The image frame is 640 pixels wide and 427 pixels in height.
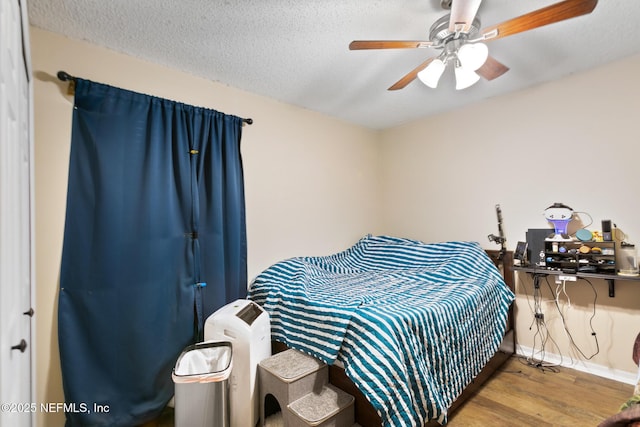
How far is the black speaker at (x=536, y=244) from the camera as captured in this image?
2.55m

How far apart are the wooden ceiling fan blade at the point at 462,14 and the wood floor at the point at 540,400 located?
227cm

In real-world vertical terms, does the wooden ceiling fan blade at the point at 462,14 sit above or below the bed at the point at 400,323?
above

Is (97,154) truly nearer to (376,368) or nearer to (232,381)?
(232,381)

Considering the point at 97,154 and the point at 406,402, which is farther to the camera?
the point at 97,154

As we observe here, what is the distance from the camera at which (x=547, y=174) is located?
8.54 ft

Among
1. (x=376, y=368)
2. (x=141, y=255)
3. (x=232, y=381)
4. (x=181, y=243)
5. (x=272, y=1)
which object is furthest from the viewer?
(x=181, y=243)

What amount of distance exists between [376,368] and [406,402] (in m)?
0.22

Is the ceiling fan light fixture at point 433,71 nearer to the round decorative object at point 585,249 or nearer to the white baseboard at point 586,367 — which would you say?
the round decorative object at point 585,249

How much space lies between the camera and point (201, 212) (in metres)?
2.25

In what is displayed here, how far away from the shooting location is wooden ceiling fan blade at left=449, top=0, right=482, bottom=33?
1.27 m

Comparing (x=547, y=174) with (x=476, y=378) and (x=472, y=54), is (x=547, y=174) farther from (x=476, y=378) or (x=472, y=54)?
(x=476, y=378)

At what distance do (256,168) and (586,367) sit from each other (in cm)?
329

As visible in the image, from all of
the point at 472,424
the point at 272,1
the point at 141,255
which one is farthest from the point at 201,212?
the point at 472,424

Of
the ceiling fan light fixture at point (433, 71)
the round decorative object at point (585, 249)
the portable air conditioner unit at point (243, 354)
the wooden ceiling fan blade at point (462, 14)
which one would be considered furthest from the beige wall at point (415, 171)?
the wooden ceiling fan blade at point (462, 14)
